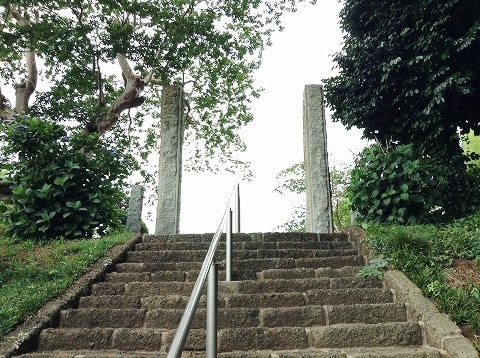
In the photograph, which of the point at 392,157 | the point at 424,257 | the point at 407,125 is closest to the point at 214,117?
the point at 407,125

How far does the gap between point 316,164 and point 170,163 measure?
223 cm

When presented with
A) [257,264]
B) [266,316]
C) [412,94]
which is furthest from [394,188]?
[266,316]

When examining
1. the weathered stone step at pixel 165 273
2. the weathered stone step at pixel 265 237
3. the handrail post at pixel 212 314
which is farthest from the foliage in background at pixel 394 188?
the handrail post at pixel 212 314

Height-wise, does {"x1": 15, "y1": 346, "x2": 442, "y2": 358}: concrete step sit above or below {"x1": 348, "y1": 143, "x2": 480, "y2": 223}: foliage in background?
below

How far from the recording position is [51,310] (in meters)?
3.15

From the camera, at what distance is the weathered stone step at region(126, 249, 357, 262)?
4328 mm

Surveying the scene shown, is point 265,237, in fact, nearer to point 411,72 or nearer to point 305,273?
point 305,273

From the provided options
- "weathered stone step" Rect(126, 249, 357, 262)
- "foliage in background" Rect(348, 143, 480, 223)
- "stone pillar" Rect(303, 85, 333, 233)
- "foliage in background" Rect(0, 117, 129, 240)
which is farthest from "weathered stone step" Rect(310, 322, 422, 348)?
"foliage in background" Rect(0, 117, 129, 240)

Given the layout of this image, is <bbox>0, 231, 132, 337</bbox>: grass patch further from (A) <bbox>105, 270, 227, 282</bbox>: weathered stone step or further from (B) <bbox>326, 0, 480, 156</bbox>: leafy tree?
(B) <bbox>326, 0, 480, 156</bbox>: leafy tree

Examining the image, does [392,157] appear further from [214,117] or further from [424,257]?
[214,117]

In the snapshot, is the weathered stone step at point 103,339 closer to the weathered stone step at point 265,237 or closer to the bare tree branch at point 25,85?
the weathered stone step at point 265,237

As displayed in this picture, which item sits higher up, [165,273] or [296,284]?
[165,273]

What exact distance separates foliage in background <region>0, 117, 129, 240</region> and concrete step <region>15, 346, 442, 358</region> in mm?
2745

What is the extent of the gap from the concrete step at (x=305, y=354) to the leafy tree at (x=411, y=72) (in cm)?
456
